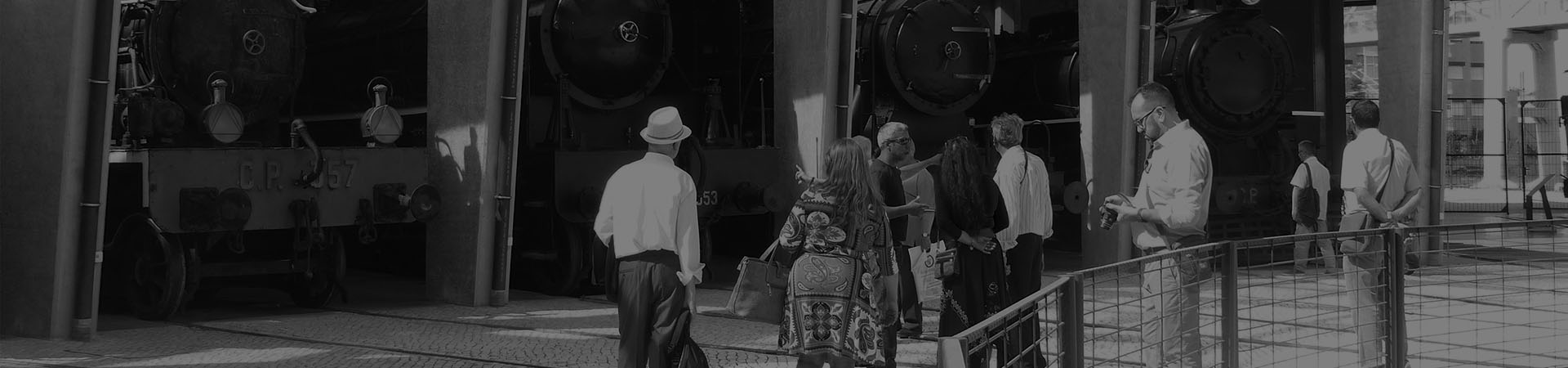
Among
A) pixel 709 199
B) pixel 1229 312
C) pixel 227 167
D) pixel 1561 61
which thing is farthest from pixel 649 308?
pixel 1561 61

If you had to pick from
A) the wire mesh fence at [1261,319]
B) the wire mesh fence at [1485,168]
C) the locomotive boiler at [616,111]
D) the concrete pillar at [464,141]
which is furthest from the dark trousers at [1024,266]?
the wire mesh fence at [1485,168]

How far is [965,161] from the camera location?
26.2 ft

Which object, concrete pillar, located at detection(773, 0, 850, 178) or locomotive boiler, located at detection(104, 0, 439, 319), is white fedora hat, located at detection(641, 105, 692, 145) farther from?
concrete pillar, located at detection(773, 0, 850, 178)

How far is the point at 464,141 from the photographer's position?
11.5 m

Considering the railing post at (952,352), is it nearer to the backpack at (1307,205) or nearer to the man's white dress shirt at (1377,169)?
the man's white dress shirt at (1377,169)

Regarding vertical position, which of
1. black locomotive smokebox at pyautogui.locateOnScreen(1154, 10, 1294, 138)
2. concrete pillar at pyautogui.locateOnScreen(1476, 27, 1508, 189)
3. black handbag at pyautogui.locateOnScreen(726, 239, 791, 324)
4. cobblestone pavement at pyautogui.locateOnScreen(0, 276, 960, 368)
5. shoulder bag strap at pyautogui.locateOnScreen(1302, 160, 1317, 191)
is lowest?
cobblestone pavement at pyautogui.locateOnScreen(0, 276, 960, 368)

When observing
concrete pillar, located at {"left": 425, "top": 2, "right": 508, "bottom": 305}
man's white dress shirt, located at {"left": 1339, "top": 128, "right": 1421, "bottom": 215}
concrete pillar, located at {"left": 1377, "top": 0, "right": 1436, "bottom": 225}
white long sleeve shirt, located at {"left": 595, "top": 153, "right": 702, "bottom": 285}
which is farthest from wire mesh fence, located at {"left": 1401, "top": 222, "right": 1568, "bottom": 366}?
concrete pillar, located at {"left": 425, "top": 2, "right": 508, "bottom": 305}

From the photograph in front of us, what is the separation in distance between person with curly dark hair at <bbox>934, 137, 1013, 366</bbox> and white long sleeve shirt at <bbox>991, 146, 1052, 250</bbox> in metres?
0.31

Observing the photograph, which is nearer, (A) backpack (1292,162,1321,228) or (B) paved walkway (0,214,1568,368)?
(B) paved walkway (0,214,1568,368)

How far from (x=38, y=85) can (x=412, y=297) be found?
12.7ft

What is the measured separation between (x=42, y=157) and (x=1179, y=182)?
661cm

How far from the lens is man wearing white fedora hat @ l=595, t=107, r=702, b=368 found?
20.2 ft

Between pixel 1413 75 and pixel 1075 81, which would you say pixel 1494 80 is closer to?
pixel 1413 75

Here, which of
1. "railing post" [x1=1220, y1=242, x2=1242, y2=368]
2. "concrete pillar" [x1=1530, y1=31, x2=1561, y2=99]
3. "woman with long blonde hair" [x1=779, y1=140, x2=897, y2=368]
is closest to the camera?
"railing post" [x1=1220, y1=242, x2=1242, y2=368]
